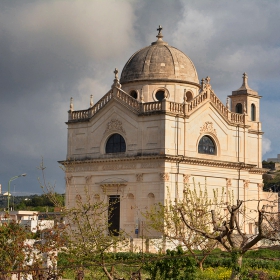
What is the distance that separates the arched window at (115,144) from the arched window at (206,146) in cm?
533

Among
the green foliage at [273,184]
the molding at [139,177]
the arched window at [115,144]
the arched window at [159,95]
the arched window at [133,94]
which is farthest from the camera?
the green foliage at [273,184]

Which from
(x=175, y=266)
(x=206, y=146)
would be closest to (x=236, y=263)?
(x=175, y=266)

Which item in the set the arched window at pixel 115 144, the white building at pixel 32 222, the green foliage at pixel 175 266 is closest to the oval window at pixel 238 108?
the arched window at pixel 115 144

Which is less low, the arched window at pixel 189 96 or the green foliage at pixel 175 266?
the arched window at pixel 189 96

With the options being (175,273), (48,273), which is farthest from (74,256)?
(175,273)

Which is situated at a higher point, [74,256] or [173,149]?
[173,149]

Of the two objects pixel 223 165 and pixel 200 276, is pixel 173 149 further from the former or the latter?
pixel 200 276

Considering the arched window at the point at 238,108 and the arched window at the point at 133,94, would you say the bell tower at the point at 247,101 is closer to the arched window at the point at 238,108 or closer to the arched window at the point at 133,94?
the arched window at the point at 238,108

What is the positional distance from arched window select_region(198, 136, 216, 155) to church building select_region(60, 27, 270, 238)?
0.07m

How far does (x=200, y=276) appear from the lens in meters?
30.2

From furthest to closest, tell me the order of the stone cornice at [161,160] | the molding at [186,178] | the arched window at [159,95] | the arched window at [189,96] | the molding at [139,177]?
the arched window at [189,96], the arched window at [159,95], the molding at [186,178], the molding at [139,177], the stone cornice at [161,160]

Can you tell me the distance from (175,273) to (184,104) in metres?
28.6

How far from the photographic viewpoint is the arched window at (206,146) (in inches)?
2068

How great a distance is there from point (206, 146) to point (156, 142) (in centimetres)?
478
